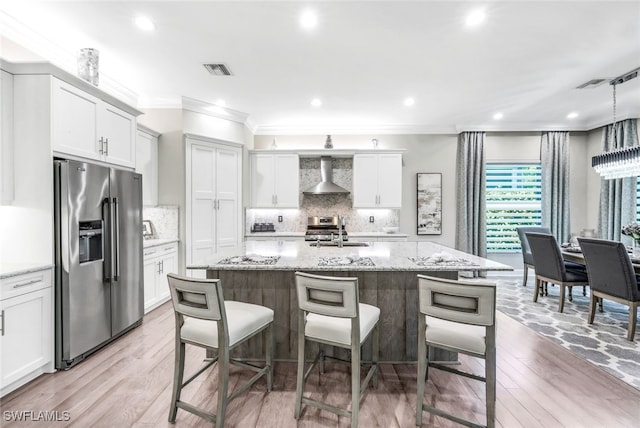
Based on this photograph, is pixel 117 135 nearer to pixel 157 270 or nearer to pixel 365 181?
pixel 157 270

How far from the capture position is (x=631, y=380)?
2.43 m

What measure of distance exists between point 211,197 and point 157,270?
1.40 metres

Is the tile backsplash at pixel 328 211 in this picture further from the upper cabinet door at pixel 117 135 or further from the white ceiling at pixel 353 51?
the upper cabinet door at pixel 117 135

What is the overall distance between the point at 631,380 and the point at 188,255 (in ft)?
16.4

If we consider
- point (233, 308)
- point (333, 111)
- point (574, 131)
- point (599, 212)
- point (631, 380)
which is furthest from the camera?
point (574, 131)

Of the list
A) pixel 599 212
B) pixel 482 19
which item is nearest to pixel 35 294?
pixel 482 19

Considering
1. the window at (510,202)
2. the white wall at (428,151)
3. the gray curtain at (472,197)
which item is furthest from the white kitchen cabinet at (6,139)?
the window at (510,202)

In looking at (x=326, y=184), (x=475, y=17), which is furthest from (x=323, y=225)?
(x=475, y=17)

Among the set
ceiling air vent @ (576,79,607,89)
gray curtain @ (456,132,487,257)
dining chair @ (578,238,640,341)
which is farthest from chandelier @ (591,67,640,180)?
gray curtain @ (456,132,487,257)

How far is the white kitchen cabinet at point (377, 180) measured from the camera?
18.7ft

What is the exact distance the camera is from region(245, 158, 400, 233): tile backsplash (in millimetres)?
6027

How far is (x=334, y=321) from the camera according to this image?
1969 mm

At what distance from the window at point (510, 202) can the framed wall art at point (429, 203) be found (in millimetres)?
1060

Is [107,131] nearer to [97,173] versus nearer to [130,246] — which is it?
[97,173]
